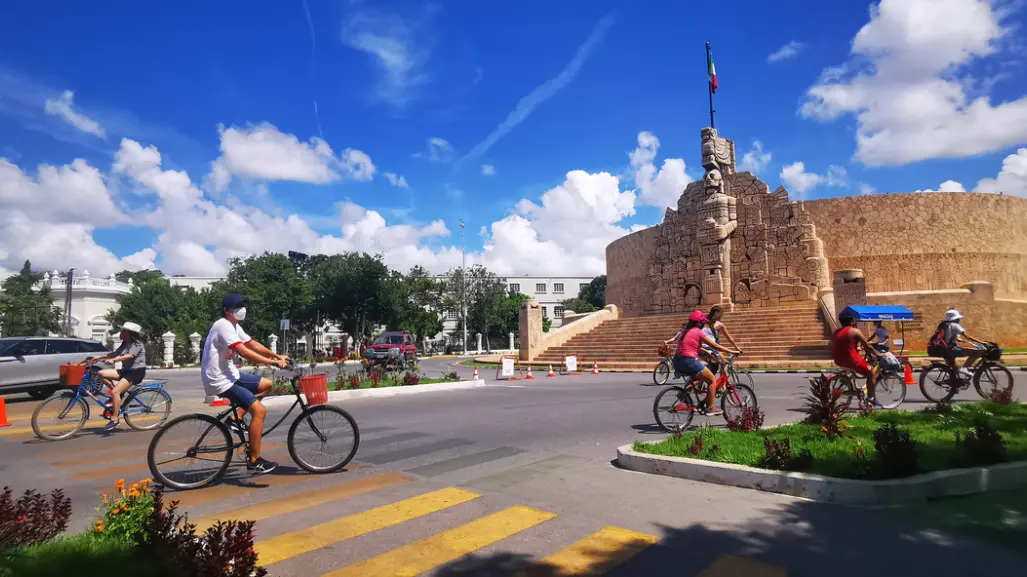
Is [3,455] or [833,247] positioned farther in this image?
[833,247]

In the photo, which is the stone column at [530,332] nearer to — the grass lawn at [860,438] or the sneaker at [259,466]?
the grass lawn at [860,438]

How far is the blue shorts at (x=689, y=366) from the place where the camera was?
8109 millimetres

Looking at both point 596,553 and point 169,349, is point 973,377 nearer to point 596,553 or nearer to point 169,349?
point 596,553

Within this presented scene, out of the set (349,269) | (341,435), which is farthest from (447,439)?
(349,269)

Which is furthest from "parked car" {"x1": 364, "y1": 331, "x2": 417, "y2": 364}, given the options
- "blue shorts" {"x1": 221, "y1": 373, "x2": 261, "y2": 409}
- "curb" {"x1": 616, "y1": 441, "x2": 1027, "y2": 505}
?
"curb" {"x1": 616, "y1": 441, "x2": 1027, "y2": 505}

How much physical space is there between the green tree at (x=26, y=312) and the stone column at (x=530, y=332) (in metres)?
37.0

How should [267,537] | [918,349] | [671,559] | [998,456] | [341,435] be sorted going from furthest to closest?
[918,349]
[341,435]
[998,456]
[267,537]
[671,559]

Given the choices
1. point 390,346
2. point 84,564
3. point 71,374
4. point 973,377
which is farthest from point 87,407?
point 390,346

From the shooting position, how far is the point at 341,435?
254 inches

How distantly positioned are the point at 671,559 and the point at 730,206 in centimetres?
3234

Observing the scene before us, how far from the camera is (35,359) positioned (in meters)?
13.9

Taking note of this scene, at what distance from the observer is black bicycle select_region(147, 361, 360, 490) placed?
5.65 metres

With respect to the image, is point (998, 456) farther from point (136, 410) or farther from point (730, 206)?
point (730, 206)

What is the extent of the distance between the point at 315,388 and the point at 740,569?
431 centimetres
